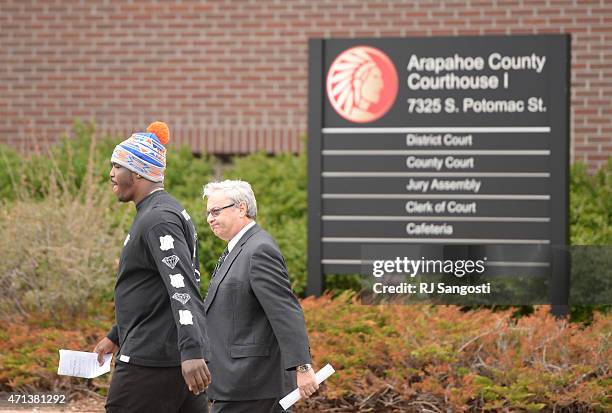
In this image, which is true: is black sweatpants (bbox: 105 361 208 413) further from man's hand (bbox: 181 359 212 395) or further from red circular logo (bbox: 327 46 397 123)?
red circular logo (bbox: 327 46 397 123)

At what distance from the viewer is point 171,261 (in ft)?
15.1

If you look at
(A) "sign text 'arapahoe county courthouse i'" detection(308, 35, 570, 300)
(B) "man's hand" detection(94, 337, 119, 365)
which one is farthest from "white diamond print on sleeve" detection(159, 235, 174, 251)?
(A) "sign text 'arapahoe county courthouse i'" detection(308, 35, 570, 300)

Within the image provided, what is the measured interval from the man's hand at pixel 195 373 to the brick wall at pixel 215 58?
27.9 ft

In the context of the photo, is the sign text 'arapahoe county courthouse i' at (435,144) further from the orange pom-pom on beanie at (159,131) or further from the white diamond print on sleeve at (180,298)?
the white diamond print on sleeve at (180,298)

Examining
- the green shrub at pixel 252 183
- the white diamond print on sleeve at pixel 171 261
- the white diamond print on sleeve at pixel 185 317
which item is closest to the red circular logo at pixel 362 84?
the green shrub at pixel 252 183

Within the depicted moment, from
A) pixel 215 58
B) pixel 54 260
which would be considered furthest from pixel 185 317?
pixel 215 58

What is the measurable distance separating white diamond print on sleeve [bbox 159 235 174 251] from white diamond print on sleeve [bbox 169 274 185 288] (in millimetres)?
130

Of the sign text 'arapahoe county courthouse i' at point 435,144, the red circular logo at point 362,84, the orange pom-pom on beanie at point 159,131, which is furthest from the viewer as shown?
the red circular logo at point 362,84

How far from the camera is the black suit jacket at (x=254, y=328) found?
4.86 metres

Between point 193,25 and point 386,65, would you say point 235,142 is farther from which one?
point 386,65

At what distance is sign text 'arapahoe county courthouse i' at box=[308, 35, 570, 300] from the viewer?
9.43 meters

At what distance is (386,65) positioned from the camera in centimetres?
970

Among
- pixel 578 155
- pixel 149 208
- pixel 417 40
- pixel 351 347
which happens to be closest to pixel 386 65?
pixel 417 40

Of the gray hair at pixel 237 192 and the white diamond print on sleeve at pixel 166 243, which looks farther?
the gray hair at pixel 237 192
